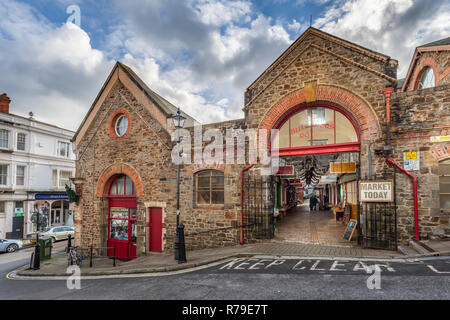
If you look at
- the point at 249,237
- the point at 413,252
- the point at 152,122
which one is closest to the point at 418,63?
the point at 413,252

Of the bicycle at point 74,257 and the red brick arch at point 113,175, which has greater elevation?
the red brick arch at point 113,175

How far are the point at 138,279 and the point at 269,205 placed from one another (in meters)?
5.38

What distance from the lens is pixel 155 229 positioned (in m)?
13.1

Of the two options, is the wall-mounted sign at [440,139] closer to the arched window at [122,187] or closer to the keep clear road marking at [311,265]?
the keep clear road marking at [311,265]

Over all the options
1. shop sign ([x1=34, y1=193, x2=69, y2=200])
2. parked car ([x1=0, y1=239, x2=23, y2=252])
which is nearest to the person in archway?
parked car ([x1=0, y1=239, x2=23, y2=252])

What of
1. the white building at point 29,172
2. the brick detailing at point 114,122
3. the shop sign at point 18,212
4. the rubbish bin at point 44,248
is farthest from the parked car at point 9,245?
the brick detailing at point 114,122

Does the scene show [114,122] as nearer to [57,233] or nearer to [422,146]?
[57,233]

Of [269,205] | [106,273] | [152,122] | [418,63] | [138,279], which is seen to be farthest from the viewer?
[418,63]

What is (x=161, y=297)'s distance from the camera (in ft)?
19.1

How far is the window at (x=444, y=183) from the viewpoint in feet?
27.9

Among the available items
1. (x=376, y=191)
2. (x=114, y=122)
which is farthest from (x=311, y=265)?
(x=114, y=122)

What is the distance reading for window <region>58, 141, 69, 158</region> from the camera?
29.7m

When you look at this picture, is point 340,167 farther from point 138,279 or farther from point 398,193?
point 138,279

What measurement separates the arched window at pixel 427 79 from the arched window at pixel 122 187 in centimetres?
1542
